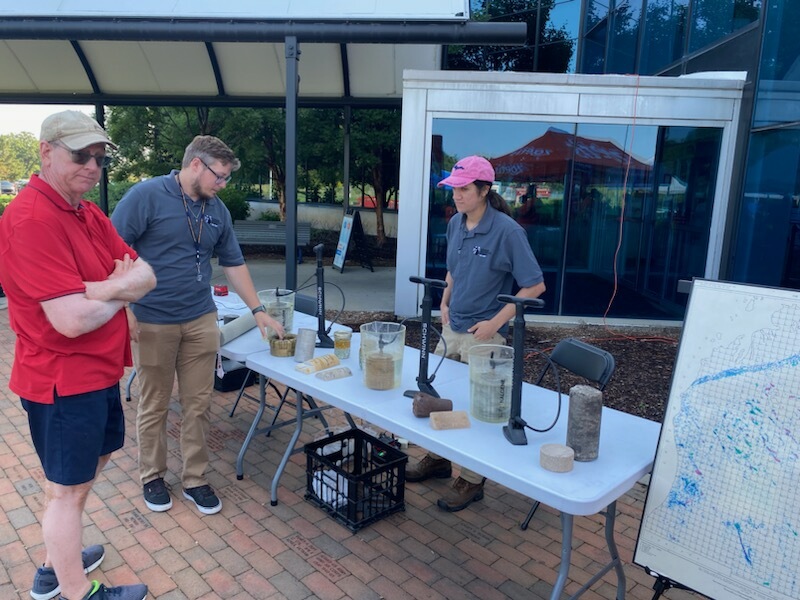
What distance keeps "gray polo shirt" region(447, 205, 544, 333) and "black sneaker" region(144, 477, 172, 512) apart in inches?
73.5

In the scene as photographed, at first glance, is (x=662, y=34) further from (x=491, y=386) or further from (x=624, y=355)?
(x=491, y=386)

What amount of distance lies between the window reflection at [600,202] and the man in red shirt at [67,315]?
5589mm

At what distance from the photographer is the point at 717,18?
25.9 feet

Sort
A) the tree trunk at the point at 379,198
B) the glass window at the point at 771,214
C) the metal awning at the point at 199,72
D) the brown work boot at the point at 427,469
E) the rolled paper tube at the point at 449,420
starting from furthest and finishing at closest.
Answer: the tree trunk at the point at 379,198, the metal awning at the point at 199,72, the glass window at the point at 771,214, the brown work boot at the point at 427,469, the rolled paper tube at the point at 449,420

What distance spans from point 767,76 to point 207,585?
753 centimetres

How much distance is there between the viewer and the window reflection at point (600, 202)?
749cm

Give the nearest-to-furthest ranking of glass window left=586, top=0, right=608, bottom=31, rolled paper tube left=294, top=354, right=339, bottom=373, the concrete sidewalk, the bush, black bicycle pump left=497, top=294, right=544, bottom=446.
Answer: black bicycle pump left=497, top=294, right=544, bottom=446 < rolled paper tube left=294, top=354, right=339, bottom=373 < the concrete sidewalk < glass window left=586, top=0, right=608, bottom=31 < the bush

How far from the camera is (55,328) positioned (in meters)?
2.02

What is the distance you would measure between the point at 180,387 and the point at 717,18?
8286mm

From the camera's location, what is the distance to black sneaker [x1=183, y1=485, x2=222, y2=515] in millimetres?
3254

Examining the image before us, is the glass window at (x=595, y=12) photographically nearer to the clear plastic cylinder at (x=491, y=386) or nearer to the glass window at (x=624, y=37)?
the glass window at (x=624, y=37)

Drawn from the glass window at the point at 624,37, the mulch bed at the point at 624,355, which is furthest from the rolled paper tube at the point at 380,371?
the glass window at the point at 624,37

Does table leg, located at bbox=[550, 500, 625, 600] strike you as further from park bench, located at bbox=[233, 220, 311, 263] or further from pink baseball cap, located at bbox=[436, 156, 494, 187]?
park bench, located at bbox=[233, 220, 311, 263]

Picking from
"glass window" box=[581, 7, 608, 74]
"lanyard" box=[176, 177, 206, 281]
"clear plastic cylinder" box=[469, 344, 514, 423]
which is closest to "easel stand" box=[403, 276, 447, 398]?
"clear plastic cylinder" box=[469, 344, 514, 423]
